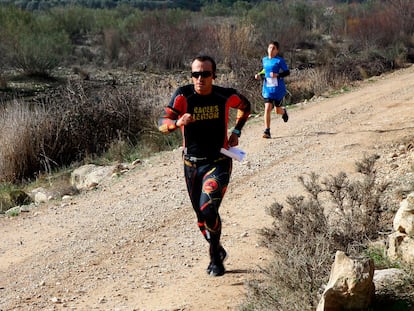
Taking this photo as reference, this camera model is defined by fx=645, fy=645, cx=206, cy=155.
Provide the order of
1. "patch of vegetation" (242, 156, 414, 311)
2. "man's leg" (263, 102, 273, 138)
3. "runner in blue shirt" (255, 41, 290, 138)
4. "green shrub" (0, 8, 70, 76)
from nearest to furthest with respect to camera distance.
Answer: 1. "patch of vegetation" (242, 156, 414, 311)
2. "runner in blue shirt" (255, 41, 290, 138)
3. "man's leg" (263, 102, 273, 138)
4. "green shrub" (0, 8, 70, 76)

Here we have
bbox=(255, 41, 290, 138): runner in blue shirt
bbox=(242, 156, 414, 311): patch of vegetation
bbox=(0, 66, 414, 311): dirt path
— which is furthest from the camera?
bbox=(255, 41, 290, 138): runner in blue shirt

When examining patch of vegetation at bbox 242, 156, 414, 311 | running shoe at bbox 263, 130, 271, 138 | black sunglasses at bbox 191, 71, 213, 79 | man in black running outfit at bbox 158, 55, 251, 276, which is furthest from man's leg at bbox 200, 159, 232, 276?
running shoe at bbox 263, 130, 271, 138

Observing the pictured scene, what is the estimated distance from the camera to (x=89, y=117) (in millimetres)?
13930

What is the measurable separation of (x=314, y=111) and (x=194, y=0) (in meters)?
84.6

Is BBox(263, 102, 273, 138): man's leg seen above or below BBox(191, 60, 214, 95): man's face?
below

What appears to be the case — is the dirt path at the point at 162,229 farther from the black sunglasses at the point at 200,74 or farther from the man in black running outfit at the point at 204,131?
the black sunglasses at the point at 200,74

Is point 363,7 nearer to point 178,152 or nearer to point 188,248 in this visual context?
point 178,152

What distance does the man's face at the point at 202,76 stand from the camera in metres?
5.32

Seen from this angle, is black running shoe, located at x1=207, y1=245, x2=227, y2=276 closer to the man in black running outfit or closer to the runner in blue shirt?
the man in black running outfit

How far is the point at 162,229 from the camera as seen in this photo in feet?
23.9

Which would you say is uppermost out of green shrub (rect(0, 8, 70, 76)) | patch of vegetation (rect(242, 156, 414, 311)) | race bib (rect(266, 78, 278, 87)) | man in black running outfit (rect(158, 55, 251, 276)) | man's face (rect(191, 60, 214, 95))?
man's face (rect(191, 60, 214, 95))

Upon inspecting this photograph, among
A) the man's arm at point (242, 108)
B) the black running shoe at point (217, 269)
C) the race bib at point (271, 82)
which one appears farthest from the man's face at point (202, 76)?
the race bib at point (271, 82)

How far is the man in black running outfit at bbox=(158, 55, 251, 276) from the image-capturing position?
532cm

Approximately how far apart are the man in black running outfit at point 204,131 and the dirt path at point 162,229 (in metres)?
0.65
